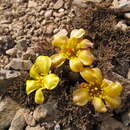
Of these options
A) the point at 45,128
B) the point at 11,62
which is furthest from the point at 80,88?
the point at 11,62

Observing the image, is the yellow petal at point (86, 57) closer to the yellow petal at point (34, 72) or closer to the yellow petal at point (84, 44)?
the yellow petal at point (84, 44)

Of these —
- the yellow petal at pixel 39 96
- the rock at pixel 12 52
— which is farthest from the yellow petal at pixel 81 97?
the rock at pixel 12 52

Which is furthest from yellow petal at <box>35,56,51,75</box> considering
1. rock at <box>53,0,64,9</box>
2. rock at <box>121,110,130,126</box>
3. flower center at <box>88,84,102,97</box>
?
rock at <box>53,0,64,9</box>

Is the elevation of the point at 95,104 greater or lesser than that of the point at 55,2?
lesser

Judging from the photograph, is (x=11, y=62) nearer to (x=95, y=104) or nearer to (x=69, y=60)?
(x=69, y=60)

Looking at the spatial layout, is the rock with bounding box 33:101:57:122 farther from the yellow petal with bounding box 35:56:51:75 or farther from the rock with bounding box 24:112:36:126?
the yellow petal with bounding box 35:56:51:75

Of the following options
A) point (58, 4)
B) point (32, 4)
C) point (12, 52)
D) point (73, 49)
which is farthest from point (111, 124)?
point (32, 4)
